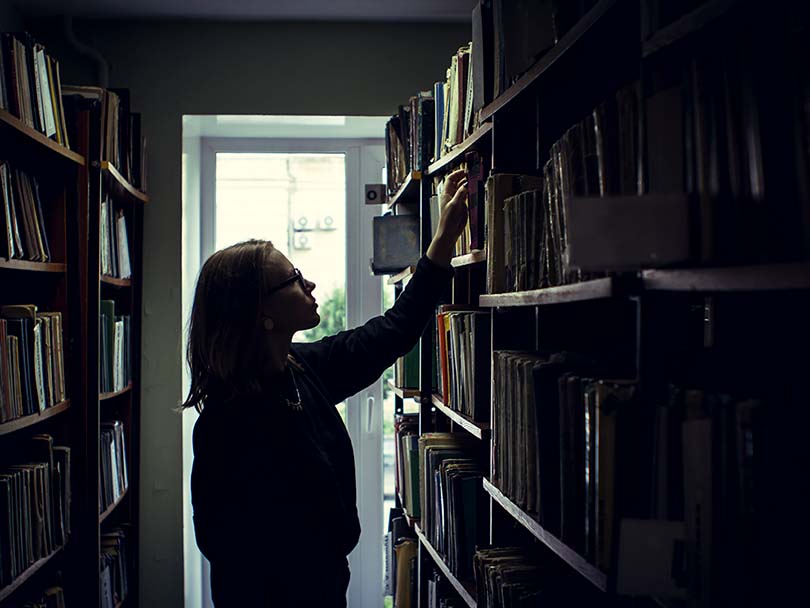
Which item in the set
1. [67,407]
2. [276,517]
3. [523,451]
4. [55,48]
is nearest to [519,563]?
[523,451]

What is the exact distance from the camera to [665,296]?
911 millimetres

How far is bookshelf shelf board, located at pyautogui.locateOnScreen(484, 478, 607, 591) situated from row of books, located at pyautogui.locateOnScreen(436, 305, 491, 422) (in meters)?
0.26

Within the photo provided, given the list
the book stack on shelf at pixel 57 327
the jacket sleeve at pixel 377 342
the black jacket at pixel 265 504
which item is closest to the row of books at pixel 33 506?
the book stack on shelf at pixel 57 327

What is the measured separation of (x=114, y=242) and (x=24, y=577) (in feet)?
4.40

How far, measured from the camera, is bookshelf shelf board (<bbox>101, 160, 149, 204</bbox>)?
8.48 ft

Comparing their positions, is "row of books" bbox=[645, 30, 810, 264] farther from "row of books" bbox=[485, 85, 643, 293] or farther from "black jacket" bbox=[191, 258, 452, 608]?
"black jacket" bbox=[191, 258, 452, 608]

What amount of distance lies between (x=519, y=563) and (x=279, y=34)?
2797mm

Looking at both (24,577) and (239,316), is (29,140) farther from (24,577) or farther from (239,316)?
(24,577)

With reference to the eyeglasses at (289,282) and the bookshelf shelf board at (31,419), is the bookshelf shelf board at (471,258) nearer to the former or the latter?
the eyeglasses at (289,282)

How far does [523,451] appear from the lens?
1.35m

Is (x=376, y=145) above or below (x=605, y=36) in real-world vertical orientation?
above

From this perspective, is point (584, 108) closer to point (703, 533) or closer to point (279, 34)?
point (703, 533)

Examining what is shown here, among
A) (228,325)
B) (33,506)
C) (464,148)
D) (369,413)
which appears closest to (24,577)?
(33,506)

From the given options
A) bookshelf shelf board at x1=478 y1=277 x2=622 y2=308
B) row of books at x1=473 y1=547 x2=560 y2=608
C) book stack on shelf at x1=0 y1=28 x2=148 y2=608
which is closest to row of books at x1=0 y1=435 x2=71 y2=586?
book stack on shelf at x1=0 y1=28 x2=148 y2=608
